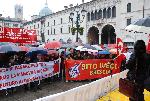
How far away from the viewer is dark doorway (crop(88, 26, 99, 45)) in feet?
169

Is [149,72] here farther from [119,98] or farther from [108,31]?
[108,31]

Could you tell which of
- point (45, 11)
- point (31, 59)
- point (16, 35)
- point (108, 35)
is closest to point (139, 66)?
point (31, 59)

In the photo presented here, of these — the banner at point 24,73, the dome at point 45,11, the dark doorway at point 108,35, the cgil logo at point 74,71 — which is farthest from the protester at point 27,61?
the dome at point 45,11

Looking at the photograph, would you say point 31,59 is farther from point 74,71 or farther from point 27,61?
point 74,71

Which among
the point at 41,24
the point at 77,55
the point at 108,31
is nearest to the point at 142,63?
the point at 77,55

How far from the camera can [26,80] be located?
1202 centimetres

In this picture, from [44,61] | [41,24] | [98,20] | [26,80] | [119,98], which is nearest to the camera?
[119,98]

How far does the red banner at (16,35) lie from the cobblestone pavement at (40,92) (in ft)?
14.3

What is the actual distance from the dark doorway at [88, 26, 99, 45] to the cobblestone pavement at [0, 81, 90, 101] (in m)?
37.4

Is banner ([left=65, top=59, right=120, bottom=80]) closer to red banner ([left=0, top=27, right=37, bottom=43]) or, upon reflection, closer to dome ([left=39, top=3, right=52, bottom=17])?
red banner ([left=0, top=27, right=37, bottom=43])

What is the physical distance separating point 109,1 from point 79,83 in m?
Result: 32.0

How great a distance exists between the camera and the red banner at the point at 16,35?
16.2 m

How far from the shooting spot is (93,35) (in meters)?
52.5

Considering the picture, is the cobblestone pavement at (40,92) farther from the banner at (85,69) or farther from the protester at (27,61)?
the banner at (85,69)
